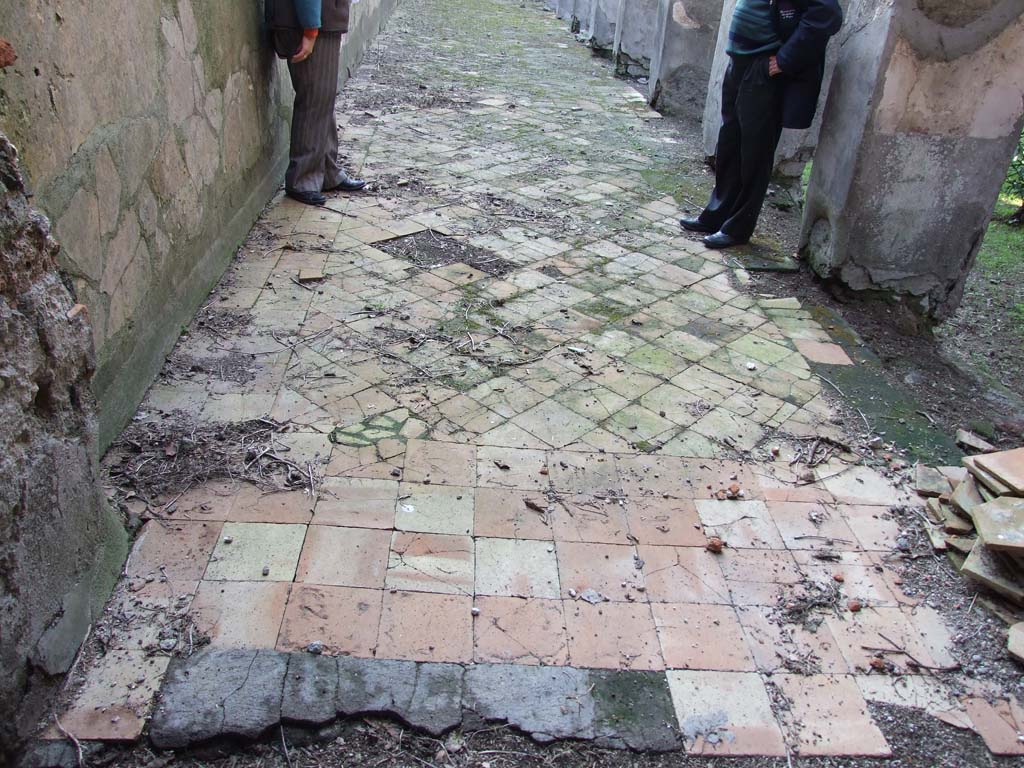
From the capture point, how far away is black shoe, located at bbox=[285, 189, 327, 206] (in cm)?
560

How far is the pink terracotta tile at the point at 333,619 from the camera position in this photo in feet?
7.68

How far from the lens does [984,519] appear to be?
278 centimetres

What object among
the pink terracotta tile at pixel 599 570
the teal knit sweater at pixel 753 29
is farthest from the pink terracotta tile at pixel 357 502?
the teal knit sweater at pixel 753 29

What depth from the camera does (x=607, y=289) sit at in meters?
4.78

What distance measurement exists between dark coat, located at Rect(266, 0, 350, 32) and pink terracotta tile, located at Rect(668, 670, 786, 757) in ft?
14.6

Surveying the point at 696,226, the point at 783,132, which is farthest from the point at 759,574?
the point at 783,132

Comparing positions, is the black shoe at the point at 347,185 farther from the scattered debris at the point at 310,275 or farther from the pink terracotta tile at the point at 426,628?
the pink terracotta tile at the point at 426,628

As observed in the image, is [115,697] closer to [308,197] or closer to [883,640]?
[883,640]

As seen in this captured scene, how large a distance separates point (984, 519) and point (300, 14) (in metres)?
4.62

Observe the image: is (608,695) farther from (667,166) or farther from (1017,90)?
(667,166)

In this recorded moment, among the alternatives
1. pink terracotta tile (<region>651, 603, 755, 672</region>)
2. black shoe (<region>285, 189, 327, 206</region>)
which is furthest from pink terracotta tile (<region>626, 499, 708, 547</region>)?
black shoe (<region>285, 189, 327, 206</region>)

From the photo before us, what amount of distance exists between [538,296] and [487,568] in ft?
7.39

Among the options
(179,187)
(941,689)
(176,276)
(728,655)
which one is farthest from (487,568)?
(179,187)

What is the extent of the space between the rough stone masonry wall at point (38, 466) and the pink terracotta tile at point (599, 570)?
4.79 ft
